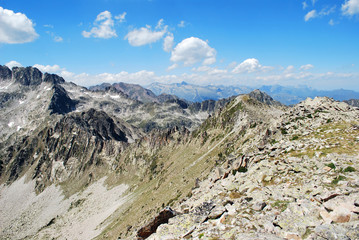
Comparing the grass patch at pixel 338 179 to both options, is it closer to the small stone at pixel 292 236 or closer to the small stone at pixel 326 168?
the small stone at pixel 326 168

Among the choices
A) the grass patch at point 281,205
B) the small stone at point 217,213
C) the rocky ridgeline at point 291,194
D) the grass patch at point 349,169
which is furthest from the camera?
the grass patch at point 349,169

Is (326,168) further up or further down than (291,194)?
further up

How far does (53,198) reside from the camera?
578ft

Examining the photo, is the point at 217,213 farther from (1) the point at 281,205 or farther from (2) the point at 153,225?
(2) the point at 153,225

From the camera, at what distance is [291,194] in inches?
642

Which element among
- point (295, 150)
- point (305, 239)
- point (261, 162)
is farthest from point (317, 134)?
point (305, 239)

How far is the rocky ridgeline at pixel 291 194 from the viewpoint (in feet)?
40.2

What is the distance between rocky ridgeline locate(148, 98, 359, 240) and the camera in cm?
1226

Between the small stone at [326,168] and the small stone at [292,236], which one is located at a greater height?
the small stone at [326,168]

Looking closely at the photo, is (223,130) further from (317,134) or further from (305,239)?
(305,239)

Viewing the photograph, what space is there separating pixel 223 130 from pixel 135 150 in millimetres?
92872

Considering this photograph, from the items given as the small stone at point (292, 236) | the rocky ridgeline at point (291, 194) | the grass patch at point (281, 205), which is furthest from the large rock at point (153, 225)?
the small stone at point (292, 236)

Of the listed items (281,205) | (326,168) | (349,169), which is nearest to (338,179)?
(349,169)

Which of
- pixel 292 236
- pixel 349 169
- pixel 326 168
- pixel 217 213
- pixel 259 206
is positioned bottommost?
pixel 217 213
